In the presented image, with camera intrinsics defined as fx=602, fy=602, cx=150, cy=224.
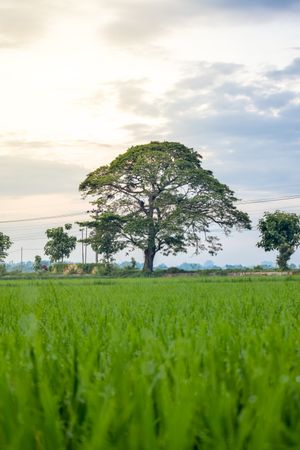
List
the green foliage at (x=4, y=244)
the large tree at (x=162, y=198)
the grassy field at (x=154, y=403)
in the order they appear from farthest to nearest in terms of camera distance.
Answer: the green foliage at (x=4, y=244) < the large tree at (x=162, y=198) < the grassy field at (x=154, y=403)

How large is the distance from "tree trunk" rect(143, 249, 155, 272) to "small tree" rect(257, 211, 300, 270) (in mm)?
17853

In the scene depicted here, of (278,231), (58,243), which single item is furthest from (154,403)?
(58,243)

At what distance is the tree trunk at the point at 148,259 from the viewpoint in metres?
49.7

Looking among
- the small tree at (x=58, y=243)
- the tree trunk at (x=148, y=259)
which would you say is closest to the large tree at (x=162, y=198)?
the tree trunk at (x=148, y=259)

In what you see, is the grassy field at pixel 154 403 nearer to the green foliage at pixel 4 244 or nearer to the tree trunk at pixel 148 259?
the tree trunk at pixel 148 259

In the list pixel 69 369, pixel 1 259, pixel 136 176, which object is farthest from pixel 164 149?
pixel 69 369

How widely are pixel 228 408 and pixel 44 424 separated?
33 cm

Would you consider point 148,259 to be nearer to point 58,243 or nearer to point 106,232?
point 106,232

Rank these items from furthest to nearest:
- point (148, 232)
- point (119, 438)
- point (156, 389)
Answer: point (148, 232) → point (156, 389) → point (119, 438)

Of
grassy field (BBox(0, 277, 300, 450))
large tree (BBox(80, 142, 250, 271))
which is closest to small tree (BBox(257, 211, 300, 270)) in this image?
large tree (BBox(80, 142, 250, 271))

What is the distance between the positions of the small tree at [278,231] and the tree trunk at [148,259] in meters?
17.9

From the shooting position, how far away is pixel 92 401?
111cm

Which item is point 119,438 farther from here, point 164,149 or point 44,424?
point 164,149

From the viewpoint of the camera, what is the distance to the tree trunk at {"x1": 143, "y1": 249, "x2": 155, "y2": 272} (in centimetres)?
4967
